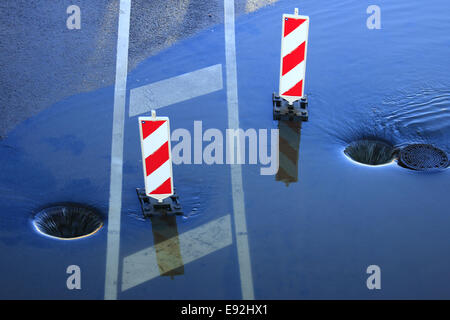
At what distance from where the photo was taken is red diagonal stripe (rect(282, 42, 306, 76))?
26.0 feet

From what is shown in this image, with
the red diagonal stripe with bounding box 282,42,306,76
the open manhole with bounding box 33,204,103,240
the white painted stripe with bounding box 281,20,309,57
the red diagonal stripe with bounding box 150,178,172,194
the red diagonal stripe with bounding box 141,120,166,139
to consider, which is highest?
the white painted stripe with bounding box 281,20,309,57

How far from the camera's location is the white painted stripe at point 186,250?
5.94 metres

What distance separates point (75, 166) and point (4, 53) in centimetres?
298

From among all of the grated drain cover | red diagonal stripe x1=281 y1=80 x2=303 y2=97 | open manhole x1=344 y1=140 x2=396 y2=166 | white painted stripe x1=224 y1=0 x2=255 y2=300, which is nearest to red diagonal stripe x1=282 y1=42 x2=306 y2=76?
red diagonal stripe x1=281 y1=80 x2=303 y2=97

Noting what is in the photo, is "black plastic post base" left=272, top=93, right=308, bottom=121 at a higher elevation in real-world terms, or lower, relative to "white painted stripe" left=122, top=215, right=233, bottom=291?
higher

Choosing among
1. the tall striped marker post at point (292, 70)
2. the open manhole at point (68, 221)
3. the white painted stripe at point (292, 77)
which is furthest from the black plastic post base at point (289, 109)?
the open manhole at point (68, 221)

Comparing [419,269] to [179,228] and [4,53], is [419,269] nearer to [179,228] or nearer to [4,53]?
[179,228]

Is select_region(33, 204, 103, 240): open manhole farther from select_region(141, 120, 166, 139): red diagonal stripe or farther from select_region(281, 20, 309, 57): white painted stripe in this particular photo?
select_region(281, 20, 309, 57): white painted stripe

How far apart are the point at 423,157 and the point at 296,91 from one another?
1768 millimetres

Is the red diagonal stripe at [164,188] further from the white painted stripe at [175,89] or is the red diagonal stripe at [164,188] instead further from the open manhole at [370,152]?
the open manhole at [370,152]

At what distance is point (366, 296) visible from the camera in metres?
5.75

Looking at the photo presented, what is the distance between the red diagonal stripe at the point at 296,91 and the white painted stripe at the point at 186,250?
2262 mm

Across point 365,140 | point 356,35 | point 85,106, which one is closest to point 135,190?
point 85,106

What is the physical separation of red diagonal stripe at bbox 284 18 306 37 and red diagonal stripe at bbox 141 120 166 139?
7.89 feet
